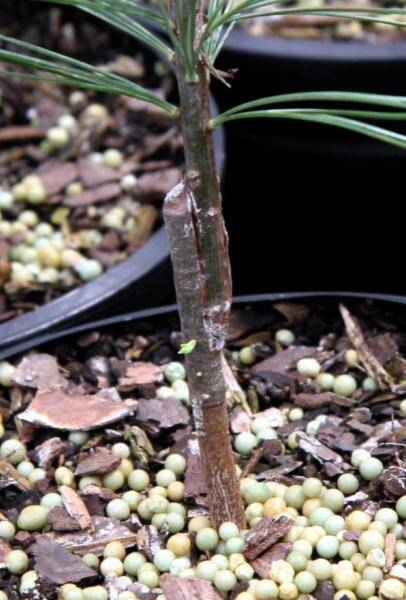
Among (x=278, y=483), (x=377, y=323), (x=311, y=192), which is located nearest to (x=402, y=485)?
(x=278, y=483)

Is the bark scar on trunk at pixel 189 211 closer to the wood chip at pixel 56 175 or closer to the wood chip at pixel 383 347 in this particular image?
the wood chip at pixel 383 347

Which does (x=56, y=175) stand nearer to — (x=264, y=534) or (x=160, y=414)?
(x=160, y=414)

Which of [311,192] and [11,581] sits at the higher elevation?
[311,192]

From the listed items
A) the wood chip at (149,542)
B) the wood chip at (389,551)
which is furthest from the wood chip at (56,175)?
the wood chip at (389,551)

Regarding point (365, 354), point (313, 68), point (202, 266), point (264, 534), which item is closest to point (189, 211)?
point (202, 266)

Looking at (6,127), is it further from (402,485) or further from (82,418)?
(402,485)
